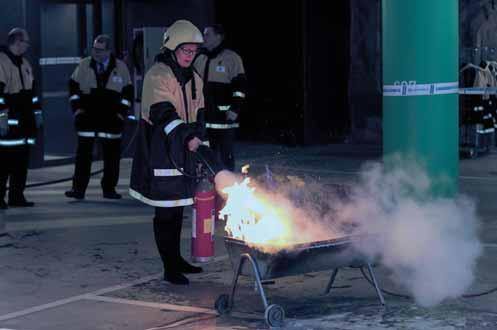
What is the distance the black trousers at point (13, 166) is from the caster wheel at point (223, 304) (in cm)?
576

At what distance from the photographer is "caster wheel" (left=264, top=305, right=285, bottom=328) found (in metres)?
7.95

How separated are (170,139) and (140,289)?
1.20 m

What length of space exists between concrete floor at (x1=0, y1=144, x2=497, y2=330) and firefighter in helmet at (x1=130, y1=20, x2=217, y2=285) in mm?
500

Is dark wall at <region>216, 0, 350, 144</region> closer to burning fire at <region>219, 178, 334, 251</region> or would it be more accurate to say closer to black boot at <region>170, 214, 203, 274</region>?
black boot at <region>170, 214, 203, 274</region>

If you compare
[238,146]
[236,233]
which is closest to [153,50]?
[238,146]

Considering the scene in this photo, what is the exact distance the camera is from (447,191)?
9.76 m

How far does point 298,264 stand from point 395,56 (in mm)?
2475

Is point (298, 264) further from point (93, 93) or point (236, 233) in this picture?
point (93, 93)

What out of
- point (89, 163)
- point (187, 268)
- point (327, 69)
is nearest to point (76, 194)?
point (89, 163)

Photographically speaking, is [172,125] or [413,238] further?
[172,125]

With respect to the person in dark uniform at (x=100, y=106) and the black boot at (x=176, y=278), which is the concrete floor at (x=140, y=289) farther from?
the person in dark uniform at (x=100, y=106)

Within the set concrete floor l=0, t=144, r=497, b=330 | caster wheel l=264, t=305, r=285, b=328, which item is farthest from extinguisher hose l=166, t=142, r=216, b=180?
caster wheel l=264, t=305, r=285, b=328

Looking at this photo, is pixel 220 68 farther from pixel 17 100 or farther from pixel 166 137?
pixel 166 137

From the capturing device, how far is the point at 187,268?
9.82 m
